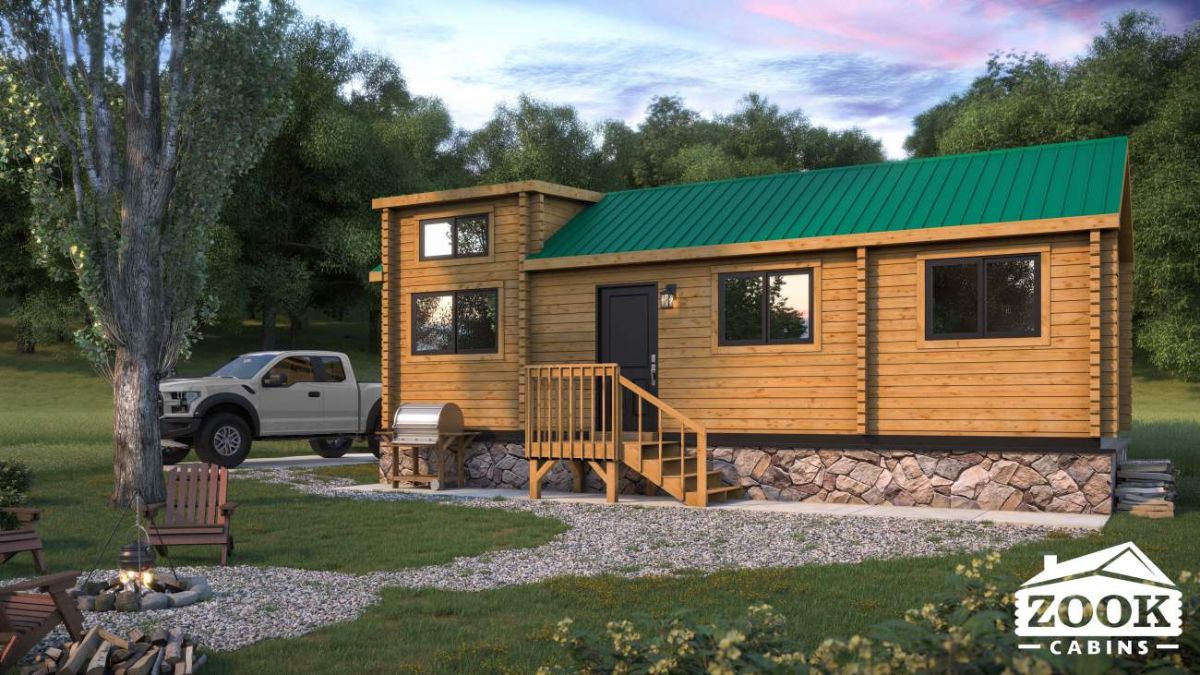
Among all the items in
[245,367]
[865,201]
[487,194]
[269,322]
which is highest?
[487,194]

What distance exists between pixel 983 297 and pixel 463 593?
7.73 m

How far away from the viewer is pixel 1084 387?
40.3ft

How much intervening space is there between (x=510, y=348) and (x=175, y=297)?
15.1ft

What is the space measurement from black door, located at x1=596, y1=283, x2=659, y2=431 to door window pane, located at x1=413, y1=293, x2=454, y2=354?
2.59m

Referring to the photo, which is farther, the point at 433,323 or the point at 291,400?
the point at 291,400

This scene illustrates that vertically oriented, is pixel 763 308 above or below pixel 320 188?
below

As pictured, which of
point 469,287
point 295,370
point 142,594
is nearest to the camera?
point 142,594

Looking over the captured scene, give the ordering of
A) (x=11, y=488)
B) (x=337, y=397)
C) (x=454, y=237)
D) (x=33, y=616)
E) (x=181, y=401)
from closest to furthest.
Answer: (x=33, y=616), (x=11, y=488), (x=454, y=237), (x=181, y=401), (x=337, y=397)

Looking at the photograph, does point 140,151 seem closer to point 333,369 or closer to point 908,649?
point 333,369

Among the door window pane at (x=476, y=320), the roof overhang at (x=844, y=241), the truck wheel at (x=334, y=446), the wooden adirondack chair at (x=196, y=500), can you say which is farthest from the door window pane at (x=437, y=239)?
the wooden adirondack chair at (x=196, y=500)

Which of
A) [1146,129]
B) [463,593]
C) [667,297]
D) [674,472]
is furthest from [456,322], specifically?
[1146,129]

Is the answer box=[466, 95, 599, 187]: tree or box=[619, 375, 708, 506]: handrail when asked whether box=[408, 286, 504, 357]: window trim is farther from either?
box=[466, 95, 599, 187]: tree

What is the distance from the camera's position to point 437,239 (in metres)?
17.0

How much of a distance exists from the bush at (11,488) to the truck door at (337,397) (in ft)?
24.1
